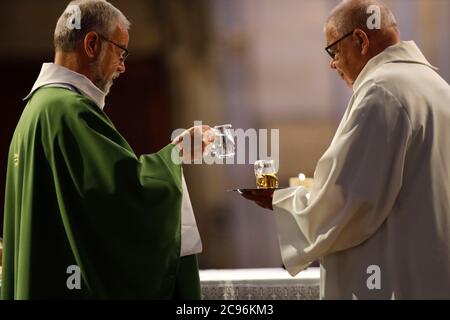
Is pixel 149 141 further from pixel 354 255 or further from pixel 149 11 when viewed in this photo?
pixel 354 255

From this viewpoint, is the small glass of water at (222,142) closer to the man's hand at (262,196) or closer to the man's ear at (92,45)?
the man's hand at (262,196)

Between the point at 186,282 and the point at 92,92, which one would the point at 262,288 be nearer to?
the point at 186,282

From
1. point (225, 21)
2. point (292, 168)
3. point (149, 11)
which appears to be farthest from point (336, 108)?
point (149, 11)

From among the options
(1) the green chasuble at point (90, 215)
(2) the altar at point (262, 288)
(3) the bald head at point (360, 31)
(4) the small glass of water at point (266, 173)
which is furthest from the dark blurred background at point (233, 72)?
(1) the green chasuble at point (90, 215)

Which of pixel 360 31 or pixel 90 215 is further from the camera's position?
pixel 360 31

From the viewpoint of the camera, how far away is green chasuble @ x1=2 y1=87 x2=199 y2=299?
3230mm

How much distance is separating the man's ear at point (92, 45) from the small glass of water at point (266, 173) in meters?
0.81

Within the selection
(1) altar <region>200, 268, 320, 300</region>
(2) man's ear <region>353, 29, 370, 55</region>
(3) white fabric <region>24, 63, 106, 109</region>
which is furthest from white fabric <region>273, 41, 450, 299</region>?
(3) white fabric <region>24, 63, 106, 109</region>

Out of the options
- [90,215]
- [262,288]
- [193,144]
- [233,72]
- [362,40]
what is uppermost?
[233,72]

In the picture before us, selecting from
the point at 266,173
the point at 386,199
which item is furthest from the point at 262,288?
the point at 386,199

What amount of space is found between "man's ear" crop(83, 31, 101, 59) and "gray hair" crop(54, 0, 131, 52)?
0.06 feet

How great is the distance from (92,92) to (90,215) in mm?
571

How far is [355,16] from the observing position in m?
3.40

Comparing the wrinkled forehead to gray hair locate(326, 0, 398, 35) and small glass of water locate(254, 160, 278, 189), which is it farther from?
small glass of water locate(254, 160, 278, 189)
